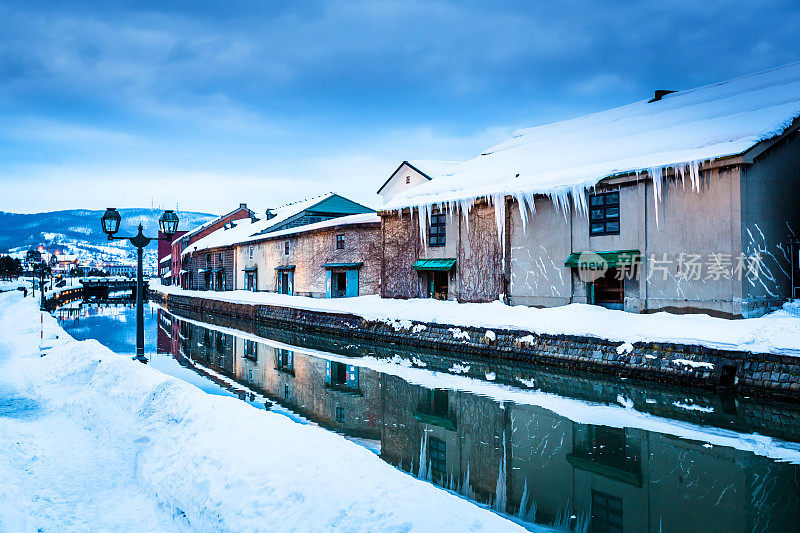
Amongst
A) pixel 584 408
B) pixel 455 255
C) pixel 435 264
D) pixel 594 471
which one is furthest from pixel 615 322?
pixel 435 264

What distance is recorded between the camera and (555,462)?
27.2 ft

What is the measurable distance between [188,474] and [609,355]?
36.9 ft

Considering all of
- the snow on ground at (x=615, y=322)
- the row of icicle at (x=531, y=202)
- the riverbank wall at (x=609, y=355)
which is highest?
the row of icicle at (x=531, y=202)

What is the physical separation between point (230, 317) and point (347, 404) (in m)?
24.7

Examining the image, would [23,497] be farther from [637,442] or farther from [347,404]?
[637,442]

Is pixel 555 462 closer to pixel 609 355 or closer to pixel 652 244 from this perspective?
pixel 609 355

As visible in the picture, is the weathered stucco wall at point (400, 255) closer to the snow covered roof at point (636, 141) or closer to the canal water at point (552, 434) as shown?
the snow covered roof at point (636, 141)

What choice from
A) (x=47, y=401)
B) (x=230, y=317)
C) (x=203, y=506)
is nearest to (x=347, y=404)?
(x=47, y=401)

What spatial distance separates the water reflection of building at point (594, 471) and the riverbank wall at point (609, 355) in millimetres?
3539

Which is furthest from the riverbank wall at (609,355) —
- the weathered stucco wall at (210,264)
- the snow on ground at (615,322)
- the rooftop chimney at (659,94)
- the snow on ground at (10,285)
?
the snow on ground at (10,285)

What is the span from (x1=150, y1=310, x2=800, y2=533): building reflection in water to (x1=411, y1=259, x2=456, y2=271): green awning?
9.68 m

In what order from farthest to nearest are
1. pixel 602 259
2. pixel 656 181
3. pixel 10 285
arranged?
pixel 10 285 → pixel 602 259 → pixel 656 181

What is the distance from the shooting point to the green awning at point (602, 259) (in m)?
17.1

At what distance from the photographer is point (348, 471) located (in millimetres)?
5977
